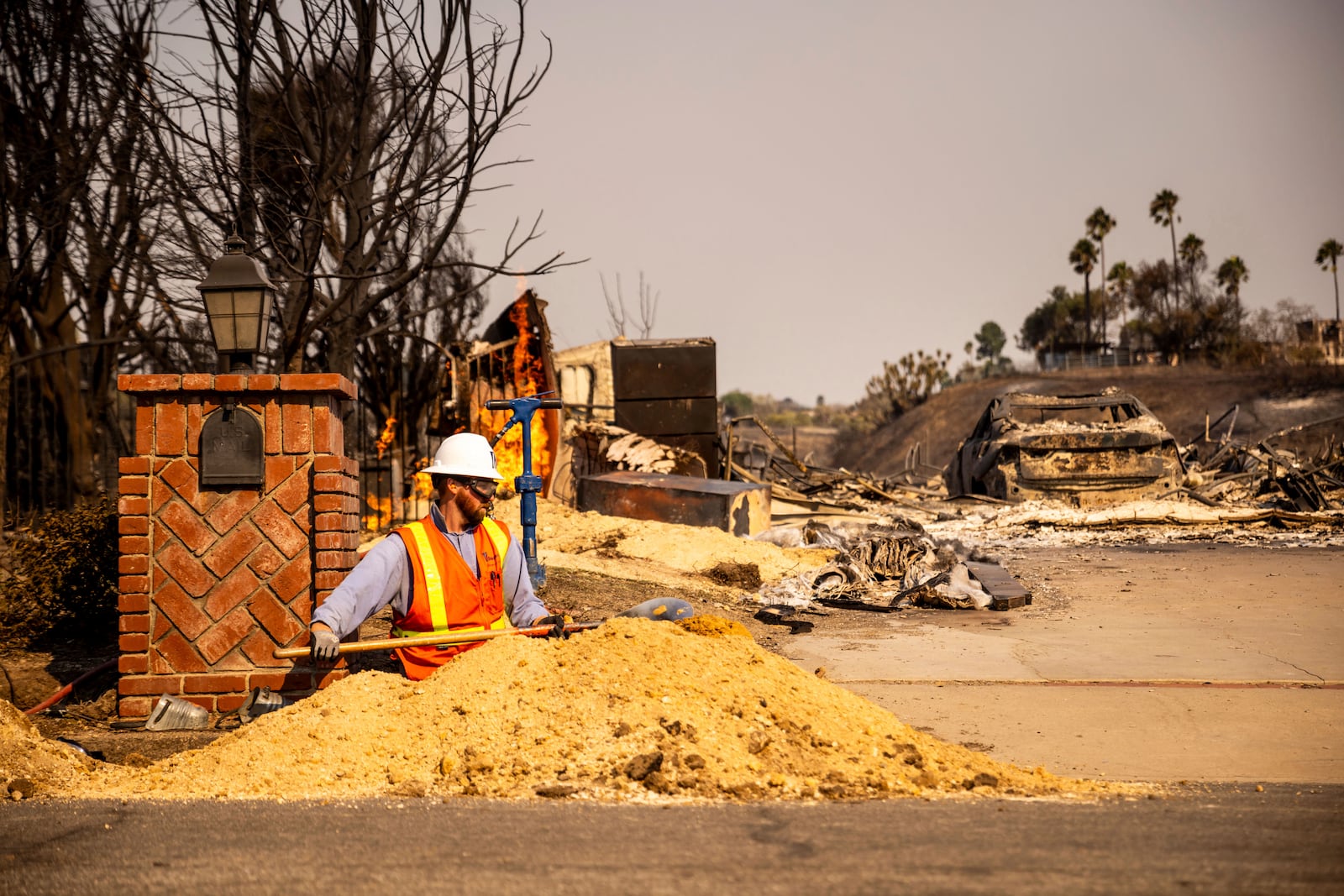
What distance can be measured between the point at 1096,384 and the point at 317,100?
49.0 metres

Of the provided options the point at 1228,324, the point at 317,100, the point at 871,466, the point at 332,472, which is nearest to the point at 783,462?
the point at 317,100

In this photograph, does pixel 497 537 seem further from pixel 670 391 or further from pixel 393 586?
pixel 670 391

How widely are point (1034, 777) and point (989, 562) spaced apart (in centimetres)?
751

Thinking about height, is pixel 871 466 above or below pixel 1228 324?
below

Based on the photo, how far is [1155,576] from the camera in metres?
10.8

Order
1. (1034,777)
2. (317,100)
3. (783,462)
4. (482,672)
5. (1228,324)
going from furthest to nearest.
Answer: (1228,324)
(783,462)
(317,100)
(482,672)
(1034,777)

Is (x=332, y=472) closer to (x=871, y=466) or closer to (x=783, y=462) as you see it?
(x=783, y=462)

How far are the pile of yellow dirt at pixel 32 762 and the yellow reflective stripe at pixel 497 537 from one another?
6.14 feet

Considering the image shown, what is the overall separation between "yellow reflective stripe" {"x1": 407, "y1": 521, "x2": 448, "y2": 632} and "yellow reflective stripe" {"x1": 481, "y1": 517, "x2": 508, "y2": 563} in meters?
0.30

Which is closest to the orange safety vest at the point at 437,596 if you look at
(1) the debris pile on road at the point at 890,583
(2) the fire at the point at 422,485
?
(1) the debris pile on road at the point at 890,583

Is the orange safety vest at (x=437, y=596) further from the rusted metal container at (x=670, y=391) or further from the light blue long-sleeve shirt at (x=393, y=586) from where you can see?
the rusted metal container at (x=670, y=391)

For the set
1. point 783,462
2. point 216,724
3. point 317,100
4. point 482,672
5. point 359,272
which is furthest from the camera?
point 783,462

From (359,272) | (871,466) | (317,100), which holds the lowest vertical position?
(871,466)

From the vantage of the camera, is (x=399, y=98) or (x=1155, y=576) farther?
(x=399, y=98)
